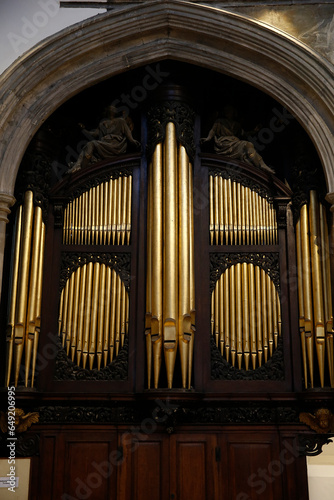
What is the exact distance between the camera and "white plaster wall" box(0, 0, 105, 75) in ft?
25.3

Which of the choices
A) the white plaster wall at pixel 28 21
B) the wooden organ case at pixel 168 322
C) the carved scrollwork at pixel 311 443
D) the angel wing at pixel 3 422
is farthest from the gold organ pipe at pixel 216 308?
the white plaster wall at pixel 28 21

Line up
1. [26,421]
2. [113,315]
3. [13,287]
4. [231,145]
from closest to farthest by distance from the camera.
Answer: [26,421] < [13,287] < [113,315] < [231,145]

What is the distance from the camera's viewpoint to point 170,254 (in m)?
7.45

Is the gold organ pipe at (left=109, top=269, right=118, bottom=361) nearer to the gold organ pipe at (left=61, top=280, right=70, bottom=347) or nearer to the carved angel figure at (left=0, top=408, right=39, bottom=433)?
the gold organ pipe at (left=61, top=280, right=70, bottom=347)

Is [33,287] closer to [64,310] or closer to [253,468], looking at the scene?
[64,310]

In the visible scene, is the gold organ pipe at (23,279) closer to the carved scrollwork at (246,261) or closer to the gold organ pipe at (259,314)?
the carved scrollwork at (246,261)

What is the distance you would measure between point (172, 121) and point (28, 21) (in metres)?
2.04

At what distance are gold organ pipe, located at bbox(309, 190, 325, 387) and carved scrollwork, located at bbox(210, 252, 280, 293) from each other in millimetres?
456

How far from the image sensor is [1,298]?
7.52 meters

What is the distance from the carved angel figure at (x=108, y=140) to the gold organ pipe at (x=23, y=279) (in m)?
0.76

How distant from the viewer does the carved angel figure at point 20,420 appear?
23.2 feet

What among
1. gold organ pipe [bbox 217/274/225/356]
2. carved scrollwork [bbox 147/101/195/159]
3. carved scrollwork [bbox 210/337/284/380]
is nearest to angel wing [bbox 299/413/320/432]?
carved scrollwork [bbox 210/337/284/380]

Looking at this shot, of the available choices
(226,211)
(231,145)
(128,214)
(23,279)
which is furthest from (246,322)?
(23,279)

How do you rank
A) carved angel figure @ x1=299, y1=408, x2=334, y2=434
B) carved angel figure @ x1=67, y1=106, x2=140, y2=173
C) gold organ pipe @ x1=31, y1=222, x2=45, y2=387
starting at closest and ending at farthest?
carved angel figure @ x1=299, y1=408, x2=334, y2=434, gold organ pipe @ x1=31, y1=222, x2=45, y2=387, carved angel figure @ x1=67, y1=106, x2=140, y2=173
